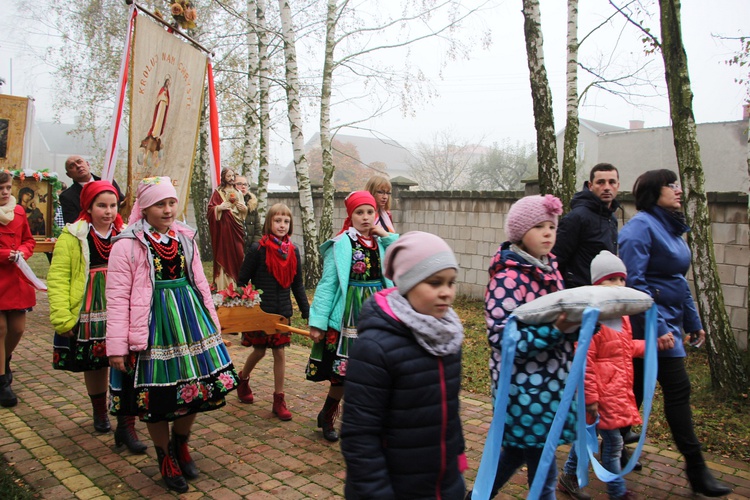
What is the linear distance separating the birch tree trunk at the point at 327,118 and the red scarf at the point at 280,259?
7652 millimetres

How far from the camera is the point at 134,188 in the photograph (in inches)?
226

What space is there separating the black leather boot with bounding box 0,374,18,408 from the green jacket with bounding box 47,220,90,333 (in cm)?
162

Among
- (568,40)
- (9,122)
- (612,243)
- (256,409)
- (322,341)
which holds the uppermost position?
(568,40)

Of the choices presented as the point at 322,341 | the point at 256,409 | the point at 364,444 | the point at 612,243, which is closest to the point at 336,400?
the point at 322,341

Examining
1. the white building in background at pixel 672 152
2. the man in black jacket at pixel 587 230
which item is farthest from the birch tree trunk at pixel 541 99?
the white building in background at pixel 672 152

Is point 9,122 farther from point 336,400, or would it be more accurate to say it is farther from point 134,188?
point 336,400

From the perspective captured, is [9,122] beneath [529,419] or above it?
above

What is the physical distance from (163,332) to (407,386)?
2165 mm

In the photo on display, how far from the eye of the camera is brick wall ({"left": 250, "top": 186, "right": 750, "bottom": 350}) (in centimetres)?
734

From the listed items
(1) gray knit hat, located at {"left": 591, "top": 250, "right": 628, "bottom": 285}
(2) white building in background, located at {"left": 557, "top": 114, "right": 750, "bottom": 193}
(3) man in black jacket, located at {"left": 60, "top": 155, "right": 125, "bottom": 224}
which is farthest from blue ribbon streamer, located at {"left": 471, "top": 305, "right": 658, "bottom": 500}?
(2) white building in background, located at {"left": 557, "top": 114, "right": 750, "bottom": 193}

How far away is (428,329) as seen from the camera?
2.28 meters

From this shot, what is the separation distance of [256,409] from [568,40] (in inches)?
294

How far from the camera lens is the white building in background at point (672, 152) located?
29.5m

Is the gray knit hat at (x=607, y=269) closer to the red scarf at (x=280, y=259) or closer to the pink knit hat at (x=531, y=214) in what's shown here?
the pink knit hat at (x=531, y=214)
